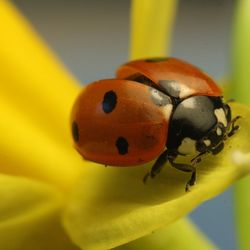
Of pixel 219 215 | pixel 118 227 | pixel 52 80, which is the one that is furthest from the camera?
pixel 219 215

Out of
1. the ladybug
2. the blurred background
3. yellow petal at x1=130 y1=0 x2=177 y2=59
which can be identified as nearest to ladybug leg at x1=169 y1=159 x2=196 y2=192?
the ladybug

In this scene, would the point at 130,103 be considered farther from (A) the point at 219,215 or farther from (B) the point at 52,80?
(A) the point at 219,215

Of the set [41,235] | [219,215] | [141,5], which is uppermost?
[141,5]

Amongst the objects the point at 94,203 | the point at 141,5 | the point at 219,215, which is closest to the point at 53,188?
the point at 94,203

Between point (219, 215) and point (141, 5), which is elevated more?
point (141, 5)

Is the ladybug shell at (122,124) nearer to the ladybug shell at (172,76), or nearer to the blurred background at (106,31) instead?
the ladybug shell at (172,76)

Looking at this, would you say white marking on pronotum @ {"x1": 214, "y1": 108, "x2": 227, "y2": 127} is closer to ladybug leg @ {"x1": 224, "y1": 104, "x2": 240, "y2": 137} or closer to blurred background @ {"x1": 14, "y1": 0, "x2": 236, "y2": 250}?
ladybug leg @ {"x1": 224, "y1": 104, "x2": 240, "y2": 137}

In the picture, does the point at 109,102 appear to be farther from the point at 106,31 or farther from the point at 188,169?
the point at 106,31
